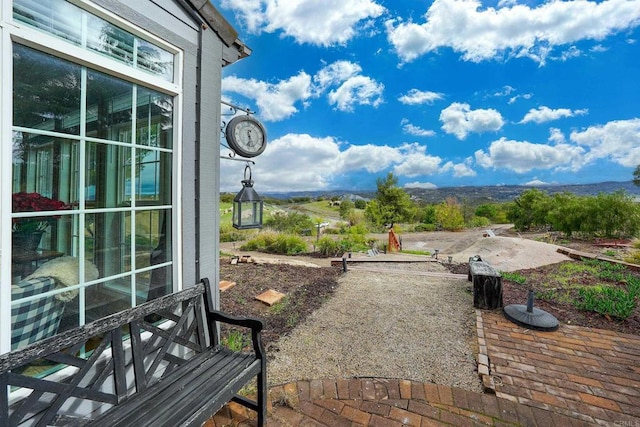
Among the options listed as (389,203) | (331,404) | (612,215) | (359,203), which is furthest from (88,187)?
(359,203)

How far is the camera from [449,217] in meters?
16.5

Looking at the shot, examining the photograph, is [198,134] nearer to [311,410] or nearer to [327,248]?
[311,410]

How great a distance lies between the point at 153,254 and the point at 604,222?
13.2 meters

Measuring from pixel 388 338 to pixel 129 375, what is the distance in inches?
94.3

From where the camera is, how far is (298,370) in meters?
2.36

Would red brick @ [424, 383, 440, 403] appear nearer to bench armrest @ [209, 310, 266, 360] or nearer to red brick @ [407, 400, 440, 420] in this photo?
red brick @ [407, 400, 440, 420]

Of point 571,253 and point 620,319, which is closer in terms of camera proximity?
point 620,319

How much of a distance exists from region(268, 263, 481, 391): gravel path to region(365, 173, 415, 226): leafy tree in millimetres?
11950

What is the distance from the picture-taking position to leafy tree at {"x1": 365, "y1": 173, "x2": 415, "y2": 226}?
16562 mm

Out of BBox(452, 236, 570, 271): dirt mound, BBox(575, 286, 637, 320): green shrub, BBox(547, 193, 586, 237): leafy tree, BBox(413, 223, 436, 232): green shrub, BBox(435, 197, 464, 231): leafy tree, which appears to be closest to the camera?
BBox(575, 286, 637, 320): green shrub

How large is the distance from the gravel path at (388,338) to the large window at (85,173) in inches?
58.7

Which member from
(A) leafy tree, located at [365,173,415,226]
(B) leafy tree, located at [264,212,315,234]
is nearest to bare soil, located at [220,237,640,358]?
(B) leafy tree, located at [264,212,315,234]

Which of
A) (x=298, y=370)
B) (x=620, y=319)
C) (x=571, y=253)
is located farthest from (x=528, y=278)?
(x=298, y=370)

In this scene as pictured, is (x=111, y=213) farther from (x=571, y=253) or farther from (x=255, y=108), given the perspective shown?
(x=571, y=253)
